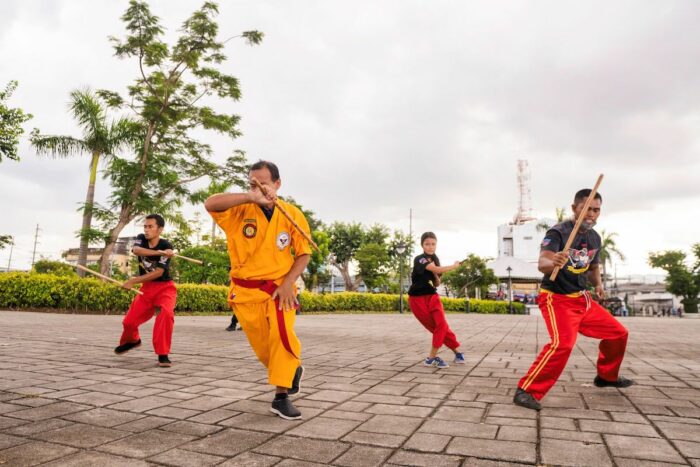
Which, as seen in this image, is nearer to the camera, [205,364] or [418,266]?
[205,364]

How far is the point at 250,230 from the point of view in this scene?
10.4 feet

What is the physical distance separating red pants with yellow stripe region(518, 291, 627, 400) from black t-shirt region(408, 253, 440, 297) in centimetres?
191

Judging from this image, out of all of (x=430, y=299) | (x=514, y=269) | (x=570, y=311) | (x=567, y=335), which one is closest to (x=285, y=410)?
(x=567, y=335)

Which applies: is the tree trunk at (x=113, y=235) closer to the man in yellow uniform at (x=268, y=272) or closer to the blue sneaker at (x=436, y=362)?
the blue sneaker at (x=436, y=362)

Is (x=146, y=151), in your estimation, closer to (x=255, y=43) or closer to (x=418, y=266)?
(x=255, y=43)

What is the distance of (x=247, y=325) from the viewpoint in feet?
10.2

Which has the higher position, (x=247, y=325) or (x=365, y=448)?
(x=247, y=325)

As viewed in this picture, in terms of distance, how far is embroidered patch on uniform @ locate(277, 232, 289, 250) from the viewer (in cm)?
317

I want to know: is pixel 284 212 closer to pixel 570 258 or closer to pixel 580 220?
pixel 580 220

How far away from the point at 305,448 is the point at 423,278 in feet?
→ 11.8

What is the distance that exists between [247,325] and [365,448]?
3.83 feet

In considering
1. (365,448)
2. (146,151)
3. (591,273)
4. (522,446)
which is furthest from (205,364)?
(146,151)

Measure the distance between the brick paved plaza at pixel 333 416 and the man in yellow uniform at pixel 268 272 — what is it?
0.38 meters

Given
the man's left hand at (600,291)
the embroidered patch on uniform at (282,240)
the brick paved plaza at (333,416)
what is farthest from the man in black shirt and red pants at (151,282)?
the man's left hand at (600,291)
